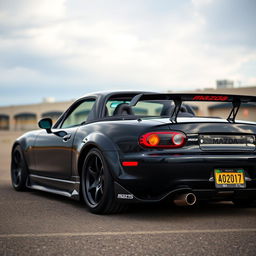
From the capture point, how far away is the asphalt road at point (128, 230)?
11.7 ft

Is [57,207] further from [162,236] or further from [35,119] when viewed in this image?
[35,119]

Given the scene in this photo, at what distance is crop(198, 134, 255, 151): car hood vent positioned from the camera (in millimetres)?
4824

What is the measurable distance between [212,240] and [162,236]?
41 cm

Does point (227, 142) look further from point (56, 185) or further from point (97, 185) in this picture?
point (56, 185)

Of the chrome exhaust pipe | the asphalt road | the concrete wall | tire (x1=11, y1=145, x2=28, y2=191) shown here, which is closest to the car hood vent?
the chrome exhaust pipe

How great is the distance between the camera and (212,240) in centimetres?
383

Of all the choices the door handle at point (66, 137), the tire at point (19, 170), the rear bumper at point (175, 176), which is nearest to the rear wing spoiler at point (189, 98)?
the rear bumper at point (175, 176)

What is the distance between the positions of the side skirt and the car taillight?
1.22 m

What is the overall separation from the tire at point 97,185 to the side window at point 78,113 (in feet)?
2.33

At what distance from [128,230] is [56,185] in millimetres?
2177

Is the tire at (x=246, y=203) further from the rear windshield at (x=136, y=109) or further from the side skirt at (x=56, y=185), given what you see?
the side skirt at (x=56, y=185)

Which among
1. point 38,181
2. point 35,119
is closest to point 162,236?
point 38,181

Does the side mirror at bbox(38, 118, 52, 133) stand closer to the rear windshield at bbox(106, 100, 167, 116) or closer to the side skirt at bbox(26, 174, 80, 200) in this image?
the side skirt at bbox(26, 174, 80, 200)

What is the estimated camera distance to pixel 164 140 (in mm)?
4754
